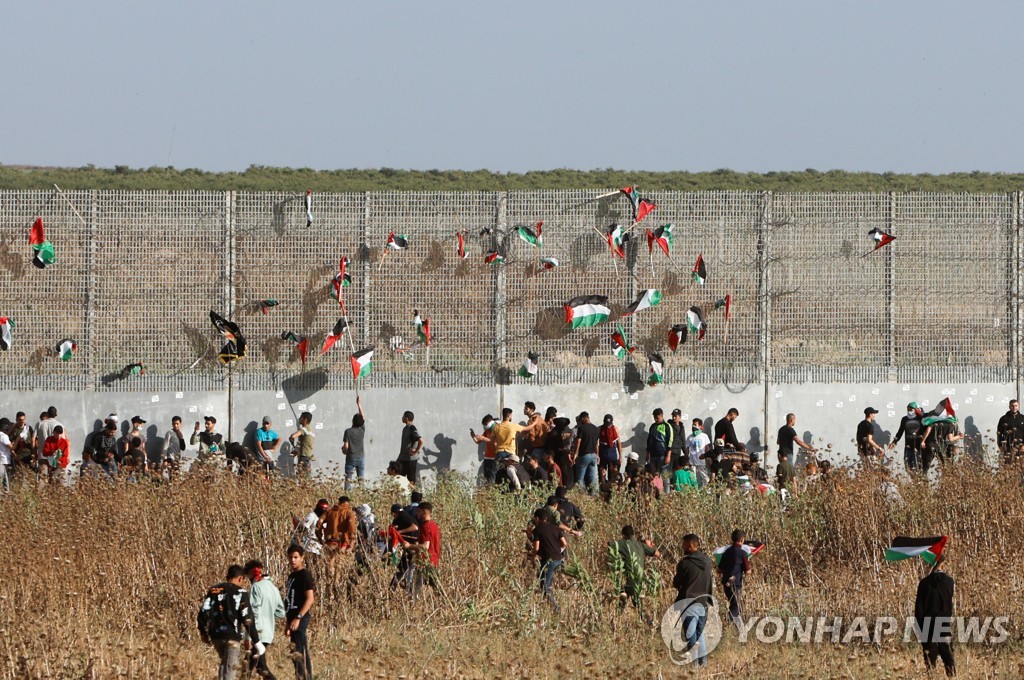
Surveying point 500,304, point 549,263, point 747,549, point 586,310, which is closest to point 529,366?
point 500,304

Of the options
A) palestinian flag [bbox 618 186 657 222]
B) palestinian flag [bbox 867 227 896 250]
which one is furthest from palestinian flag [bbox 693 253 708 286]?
palestinian flag [bbox 867 227 896 250]

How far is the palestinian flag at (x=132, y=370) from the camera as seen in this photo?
25203 millimetres

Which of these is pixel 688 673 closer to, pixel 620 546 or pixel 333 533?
pixel 620 546

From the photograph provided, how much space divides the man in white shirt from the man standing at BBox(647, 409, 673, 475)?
18.0 inches

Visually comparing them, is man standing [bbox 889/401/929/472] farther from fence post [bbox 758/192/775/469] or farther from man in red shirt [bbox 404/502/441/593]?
man in red shirt [bbox 404/502/441/593]

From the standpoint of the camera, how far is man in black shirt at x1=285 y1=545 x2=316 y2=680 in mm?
14367

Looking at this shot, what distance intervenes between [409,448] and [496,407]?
1768 mm

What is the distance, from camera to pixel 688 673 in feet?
49.3

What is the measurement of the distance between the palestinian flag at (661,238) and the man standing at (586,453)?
12.1ft

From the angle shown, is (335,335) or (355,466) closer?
(355,466)

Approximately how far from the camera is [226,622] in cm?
1382

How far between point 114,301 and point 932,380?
1295 cm

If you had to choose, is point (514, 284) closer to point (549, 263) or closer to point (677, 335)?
point (549, 263)

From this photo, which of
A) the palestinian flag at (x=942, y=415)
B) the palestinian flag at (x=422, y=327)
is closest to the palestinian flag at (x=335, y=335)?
the palestinian flag at (x=422, y=327)
